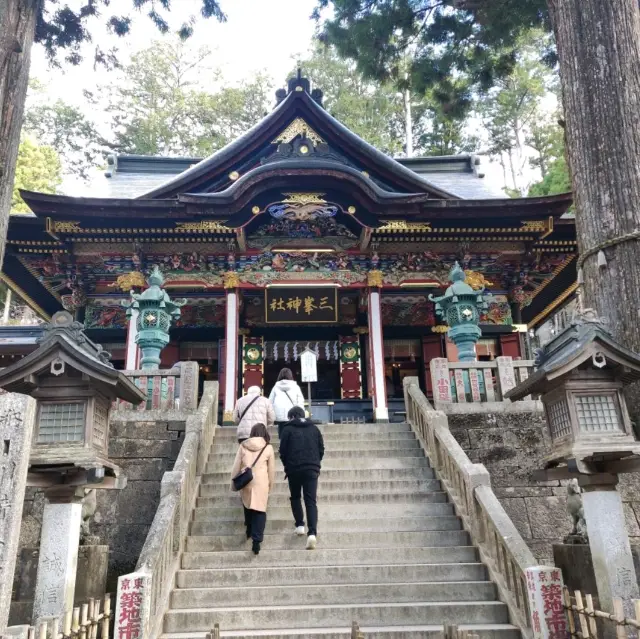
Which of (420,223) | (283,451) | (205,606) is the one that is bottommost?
(205,606)

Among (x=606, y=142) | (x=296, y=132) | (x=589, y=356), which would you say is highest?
(x=296, y=132)

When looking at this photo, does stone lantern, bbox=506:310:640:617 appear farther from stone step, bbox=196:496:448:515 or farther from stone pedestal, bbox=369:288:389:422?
stone pedestal, bbox=369:288:389:422

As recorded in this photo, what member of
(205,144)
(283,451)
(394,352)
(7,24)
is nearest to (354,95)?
(205,144)

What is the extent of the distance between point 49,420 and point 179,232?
23.8ft

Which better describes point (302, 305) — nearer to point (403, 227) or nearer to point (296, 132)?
point (403, 227)

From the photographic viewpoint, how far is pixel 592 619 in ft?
12.3

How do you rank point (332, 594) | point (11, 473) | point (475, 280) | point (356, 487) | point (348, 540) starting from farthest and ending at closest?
point (475, 280) → point (356, 487) → point (348, 540) → point (332, 594) → point (11, 473)

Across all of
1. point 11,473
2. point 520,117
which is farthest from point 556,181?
point 11,473

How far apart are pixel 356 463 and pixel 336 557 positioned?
193 cm

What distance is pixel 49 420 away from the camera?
4531 mm

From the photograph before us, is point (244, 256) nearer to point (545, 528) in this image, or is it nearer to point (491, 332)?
point (491, 332)

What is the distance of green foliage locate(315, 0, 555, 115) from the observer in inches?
343

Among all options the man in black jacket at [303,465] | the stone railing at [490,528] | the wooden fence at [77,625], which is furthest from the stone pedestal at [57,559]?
the stone railing at [490,528]

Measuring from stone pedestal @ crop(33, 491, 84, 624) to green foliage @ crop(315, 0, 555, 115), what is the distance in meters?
8.05
